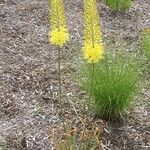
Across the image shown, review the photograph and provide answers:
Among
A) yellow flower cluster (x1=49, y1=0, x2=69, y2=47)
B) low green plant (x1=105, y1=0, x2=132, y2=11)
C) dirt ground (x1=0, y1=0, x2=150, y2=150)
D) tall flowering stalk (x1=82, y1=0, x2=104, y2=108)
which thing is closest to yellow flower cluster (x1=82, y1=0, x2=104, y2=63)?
tall flowering stalk (x1=82, y1=0, x2=104, y2=108)

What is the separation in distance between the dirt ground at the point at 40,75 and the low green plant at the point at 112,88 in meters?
0.17

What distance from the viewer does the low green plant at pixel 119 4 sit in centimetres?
690

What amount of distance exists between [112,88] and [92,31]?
1.19m

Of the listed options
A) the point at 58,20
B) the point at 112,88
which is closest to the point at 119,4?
the point at 112,88

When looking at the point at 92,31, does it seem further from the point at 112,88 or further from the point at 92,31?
the point at 112,88

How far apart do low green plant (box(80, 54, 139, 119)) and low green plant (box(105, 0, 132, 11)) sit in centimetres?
275

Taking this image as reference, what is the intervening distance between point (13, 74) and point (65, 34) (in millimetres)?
1946

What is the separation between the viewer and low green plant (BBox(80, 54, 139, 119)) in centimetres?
409

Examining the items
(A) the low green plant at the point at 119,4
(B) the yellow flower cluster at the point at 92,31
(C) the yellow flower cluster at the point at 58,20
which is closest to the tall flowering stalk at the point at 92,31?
(B) the yellow flower cluster at the point at 92,31

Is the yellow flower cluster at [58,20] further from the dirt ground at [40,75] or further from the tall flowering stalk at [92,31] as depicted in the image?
the dirt ground at [40,75]

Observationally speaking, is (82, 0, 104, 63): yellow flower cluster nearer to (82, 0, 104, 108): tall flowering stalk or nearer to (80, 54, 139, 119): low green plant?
(82, 0, 104, 108): tall flowering stalk

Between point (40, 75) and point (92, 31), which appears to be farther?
point (40, 75)

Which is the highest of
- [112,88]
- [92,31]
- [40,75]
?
Result: [92,31]

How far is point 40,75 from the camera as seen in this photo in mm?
5023
